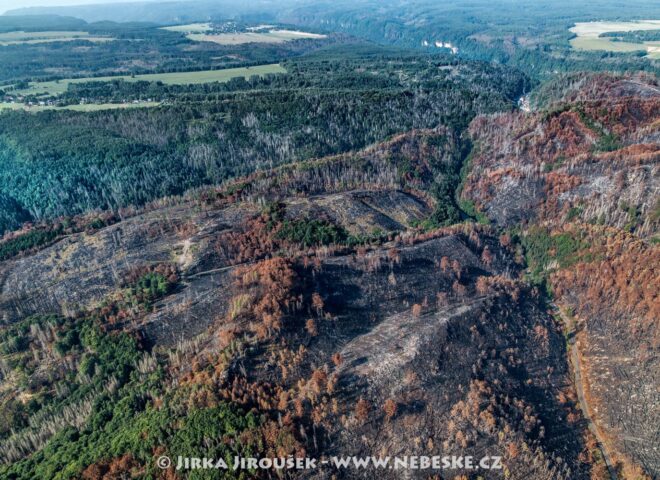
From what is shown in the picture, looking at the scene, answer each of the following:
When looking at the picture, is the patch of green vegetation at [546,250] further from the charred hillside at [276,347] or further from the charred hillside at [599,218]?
the charred hillside at [276,347]

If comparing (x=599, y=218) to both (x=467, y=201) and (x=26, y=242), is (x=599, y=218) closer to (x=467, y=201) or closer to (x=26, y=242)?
(x=467, y=201)

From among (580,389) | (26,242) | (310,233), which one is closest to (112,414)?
(310,233)

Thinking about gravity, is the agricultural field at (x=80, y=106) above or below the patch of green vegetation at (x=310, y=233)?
above

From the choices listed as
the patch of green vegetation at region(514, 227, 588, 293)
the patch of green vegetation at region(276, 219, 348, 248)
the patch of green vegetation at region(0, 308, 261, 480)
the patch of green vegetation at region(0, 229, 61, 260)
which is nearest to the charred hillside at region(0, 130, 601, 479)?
the patch of green vegetation at region(0, 308, 261, 480)

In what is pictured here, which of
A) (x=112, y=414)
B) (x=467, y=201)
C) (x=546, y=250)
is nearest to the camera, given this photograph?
(x=112, y=414)

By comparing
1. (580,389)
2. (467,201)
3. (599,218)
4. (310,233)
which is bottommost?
(580,389)

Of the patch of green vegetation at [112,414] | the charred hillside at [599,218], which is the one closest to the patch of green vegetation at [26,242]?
the patch of green vegetation at [112,414]

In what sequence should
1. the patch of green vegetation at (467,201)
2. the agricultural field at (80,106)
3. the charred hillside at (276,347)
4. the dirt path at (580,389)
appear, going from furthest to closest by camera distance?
the agricultural field at (80,106) < the patch of green vegetation at (467,201) < the dirt path at (580,389) < the charred hillside at (276,347)

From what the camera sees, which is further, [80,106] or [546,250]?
[80,106]

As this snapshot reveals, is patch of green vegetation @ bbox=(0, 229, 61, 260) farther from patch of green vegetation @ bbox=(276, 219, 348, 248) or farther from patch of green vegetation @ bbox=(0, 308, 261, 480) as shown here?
patch of green vegetation @ bbox=(276, 219, 348, 248)
